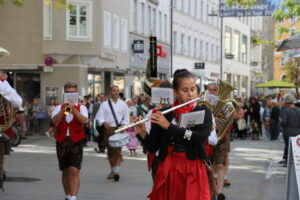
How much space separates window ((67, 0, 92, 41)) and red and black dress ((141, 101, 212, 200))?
24.9 m

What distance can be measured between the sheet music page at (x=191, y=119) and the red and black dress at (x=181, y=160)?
2.8 inches

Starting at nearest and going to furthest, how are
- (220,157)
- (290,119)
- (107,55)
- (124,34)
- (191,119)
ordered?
(191,119) → (220,157) → (290,119) → (107,55) → (124,34)

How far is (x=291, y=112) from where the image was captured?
15789 mm

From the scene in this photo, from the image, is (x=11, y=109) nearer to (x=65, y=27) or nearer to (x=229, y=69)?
(x=65, y=27)

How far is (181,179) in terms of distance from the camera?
5938 millimetres

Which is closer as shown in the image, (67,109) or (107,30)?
(67,109)

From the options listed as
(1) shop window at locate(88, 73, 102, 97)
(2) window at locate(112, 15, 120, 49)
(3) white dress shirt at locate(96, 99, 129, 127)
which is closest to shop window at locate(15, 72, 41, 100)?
(1) shop window at locate(88, 73, 102, 97)

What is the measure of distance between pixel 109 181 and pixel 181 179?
7.35m

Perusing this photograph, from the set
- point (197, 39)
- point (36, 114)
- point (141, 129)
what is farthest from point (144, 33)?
point (141, 129)

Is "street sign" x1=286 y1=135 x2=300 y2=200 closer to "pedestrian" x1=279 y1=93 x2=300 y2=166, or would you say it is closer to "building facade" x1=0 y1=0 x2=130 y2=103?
"pedestrian" x1=279 y1=93 x2=300 y2=166

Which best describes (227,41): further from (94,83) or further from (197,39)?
(94,83)

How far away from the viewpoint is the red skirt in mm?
5867

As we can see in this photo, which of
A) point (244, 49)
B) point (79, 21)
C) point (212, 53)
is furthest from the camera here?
point (244, 49)

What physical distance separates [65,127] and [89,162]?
7.50 meters
